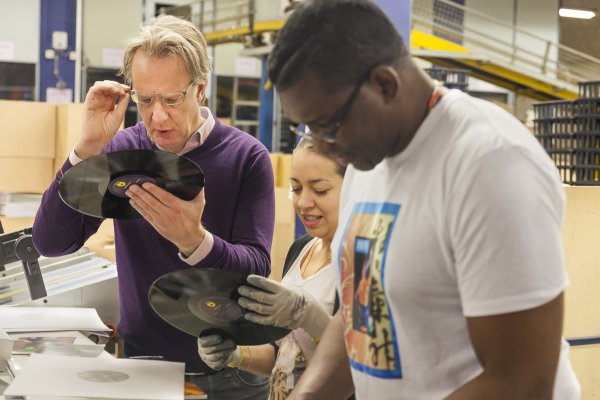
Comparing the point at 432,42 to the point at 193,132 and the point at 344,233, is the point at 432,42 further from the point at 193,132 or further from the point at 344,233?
the point at 344,233

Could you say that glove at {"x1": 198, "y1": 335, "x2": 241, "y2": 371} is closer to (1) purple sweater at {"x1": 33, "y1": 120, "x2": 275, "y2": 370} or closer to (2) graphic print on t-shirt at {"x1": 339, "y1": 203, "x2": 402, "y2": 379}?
(1) purple sweater at {"x1": 33, "y1": 120, "x2": 275, "y2": 370}

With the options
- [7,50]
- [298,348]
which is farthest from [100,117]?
[7,50]

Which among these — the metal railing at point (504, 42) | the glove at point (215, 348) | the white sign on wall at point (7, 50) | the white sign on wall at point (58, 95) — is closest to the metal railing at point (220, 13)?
the white sign on wall at point (58, 95)

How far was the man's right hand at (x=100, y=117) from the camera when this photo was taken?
193 cm

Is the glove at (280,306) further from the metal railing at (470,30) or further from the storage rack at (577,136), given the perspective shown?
the metal railing at (470,30)

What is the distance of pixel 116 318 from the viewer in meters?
2.78

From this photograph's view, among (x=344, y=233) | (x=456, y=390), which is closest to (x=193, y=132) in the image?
(x=344, y=233)

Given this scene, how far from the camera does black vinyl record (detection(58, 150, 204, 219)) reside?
165 centimetres

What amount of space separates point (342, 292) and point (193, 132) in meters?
0.85

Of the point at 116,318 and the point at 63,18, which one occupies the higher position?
the point at 63,18

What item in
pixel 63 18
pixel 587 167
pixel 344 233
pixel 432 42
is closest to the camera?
pixel 344 233

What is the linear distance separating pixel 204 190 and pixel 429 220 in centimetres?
98

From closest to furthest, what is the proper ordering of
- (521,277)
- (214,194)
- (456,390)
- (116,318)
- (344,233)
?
(521,277) < (456,390) < (344,233) < (214,194) < (116,318)

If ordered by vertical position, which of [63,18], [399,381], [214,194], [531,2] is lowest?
[399,381]
